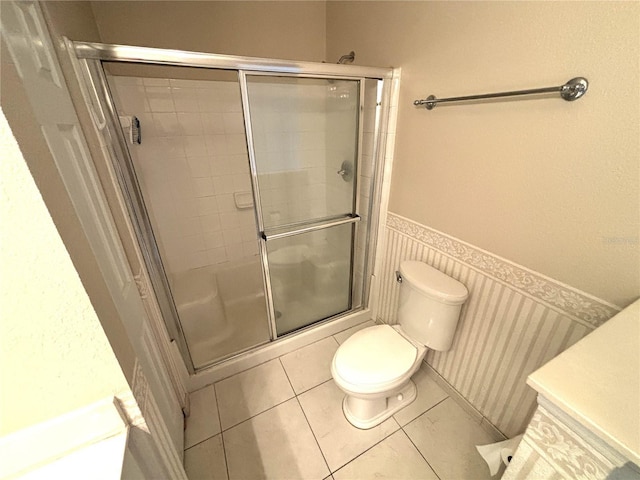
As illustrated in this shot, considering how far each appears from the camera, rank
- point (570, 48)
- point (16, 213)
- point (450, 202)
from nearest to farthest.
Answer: point (16, 213), point (570, 48), point (450, 202)

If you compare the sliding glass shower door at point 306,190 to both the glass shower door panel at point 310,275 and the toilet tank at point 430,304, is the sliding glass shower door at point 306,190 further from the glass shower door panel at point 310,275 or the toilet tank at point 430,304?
the toilet tank at point 430,304

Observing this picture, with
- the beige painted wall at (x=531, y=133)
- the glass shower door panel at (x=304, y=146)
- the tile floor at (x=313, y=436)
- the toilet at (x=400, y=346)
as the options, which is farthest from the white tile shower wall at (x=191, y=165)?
the toilet at (x=400, y=346)

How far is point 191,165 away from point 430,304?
5.54 feet

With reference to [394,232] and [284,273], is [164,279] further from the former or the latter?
[394,232]

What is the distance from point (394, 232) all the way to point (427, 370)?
864mm

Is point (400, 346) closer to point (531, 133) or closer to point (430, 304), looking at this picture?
point (430, 304)

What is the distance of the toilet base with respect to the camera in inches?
51.2

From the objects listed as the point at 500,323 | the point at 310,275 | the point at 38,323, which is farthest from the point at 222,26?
the point at 500,323

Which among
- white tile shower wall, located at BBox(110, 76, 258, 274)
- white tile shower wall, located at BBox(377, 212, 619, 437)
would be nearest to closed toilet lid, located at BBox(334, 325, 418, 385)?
white tile shower wall, located at BBox(377, 212, 619, 437)

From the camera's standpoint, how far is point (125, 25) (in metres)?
1.36

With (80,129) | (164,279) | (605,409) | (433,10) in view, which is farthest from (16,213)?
(433,10)

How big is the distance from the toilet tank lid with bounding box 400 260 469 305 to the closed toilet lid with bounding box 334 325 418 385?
316 mm

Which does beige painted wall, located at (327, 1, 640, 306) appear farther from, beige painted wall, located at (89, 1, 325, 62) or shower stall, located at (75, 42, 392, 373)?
beige painted wall, located at (89, 1, 325, 62)

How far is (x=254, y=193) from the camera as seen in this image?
51.4 inches
